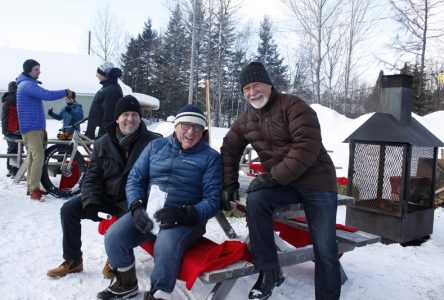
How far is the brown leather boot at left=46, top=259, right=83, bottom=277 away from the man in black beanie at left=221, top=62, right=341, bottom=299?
1.44 metres

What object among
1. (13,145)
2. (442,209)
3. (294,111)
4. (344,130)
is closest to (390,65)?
(344,130)

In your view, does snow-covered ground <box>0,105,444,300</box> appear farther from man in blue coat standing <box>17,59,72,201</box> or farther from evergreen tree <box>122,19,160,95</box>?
evergreen tree <box>122,19,160,95</box>

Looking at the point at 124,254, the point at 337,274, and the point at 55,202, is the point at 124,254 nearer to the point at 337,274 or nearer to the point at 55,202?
the point at 337,274

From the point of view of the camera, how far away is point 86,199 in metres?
3.31

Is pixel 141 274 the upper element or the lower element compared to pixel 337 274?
lower

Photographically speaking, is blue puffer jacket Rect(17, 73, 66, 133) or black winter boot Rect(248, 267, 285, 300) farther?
blue puffer jacket Rect(17, 73, 66, 133)

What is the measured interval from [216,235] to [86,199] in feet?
6.34

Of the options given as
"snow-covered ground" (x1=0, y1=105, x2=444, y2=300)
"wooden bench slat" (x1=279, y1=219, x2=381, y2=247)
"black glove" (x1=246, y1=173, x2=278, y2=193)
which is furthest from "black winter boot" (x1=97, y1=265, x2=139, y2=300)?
"wooden bench slat" (x1=279, y1=219, x2=381, y2=247)

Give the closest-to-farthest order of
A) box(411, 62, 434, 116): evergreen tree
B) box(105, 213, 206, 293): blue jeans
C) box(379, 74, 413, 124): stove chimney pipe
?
box(105, 213, 206, 293): blue jeans → box(379, 74, 413, 124): stove chimney pipe → box(411, 62, 434, 116): evergreen tree

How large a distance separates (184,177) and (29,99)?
3955 millimetres

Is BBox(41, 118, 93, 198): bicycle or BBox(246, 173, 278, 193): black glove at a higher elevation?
BBox(246, 173, 278, 193): black glove

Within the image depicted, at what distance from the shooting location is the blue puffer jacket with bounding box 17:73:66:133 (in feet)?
19.2

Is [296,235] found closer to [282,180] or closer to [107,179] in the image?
[282,180]

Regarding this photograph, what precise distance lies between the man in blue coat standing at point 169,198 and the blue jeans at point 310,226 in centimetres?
35
